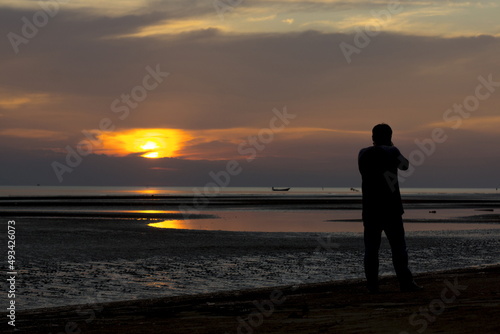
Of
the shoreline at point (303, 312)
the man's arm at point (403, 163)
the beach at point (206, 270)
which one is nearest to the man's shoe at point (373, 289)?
the shoreline at point (303, 312)

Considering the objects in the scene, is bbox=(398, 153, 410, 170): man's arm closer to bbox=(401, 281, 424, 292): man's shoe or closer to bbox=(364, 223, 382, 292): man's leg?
bbox=(364, 223, 382, 292): man's leg

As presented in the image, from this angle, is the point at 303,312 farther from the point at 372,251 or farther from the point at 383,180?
the point at 383,180

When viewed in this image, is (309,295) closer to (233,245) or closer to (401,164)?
(401,164)

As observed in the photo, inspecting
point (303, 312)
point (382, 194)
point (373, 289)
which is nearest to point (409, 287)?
point (373, 289)

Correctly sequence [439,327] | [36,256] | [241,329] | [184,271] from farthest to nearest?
[36,256] → [184,271] → [241,329] → [439,327]

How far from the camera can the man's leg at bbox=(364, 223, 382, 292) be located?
378 inches

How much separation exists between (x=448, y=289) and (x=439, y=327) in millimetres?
3481

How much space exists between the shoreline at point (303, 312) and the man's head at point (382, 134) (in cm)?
240

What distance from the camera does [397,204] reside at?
375 inches

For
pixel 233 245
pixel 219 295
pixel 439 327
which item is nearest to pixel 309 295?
pixel 219 295

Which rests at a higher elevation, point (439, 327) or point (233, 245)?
point (233, 245)

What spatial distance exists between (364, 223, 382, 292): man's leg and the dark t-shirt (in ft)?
0.78

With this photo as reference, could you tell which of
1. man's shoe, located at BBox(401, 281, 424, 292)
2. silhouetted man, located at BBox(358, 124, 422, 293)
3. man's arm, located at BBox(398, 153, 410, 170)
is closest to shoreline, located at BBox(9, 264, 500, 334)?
man's shoe, located at BBox(401, 281, 424, 292)

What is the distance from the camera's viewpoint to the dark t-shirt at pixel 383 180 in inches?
372
